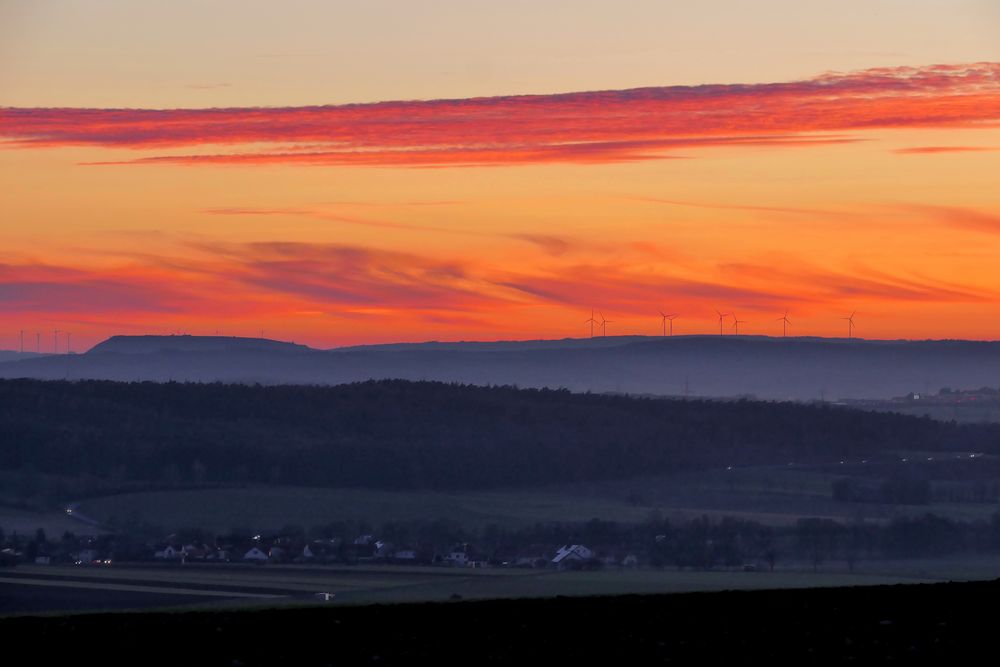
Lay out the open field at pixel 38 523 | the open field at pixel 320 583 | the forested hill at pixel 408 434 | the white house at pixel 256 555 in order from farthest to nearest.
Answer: the forested hill at pixel 408 434, the open field at pixel 38 523, the white house at pixel 256 555, the open field at pixel 320 583

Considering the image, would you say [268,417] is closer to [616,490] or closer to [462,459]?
[462,459]

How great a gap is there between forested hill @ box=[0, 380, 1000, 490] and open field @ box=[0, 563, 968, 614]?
46267 millimetres

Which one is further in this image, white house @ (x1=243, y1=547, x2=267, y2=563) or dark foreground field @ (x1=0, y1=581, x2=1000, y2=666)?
white house @ (x1=243, y1=547, x2=267, y2=563)

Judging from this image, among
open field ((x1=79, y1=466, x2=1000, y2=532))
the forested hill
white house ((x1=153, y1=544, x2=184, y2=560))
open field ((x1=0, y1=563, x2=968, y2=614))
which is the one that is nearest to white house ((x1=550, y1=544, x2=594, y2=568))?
open field ((x1=0, y1=563, x2=968, y2=614))

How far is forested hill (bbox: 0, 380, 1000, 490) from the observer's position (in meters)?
112

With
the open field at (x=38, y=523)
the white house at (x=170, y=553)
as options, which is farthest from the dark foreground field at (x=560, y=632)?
the open field at (x=38, y=523)

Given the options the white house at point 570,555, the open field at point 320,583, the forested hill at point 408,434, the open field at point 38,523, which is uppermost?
the forested hill at point 408,434

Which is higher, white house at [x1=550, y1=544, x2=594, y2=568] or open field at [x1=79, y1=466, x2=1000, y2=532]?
open field at [x1=79, y1=466, x2=1000, y2=532]

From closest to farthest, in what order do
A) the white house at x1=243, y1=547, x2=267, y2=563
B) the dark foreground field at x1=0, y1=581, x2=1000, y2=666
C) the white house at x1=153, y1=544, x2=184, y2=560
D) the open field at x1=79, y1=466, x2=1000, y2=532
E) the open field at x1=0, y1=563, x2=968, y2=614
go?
1. the dark foreground field at x1=0, y1=581, x2=1000, y2=666
2. the open field at x1=0, y1=563, x2=968, y2=614
3. the white house at x1=243, y1=547, x2=267, y2=563
4. the white house at x1=153, y1=544, x2=184, y2=560
5. the open field at x1=79, y1=466, x2=1000, y2=532

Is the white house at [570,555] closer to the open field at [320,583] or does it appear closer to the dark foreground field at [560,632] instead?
the open field at [320,583]

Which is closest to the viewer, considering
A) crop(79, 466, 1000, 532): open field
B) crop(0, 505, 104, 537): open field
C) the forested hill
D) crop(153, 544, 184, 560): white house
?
crop(153, 544, 184, 560): white house

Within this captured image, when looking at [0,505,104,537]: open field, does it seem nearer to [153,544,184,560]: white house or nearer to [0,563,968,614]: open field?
[153,544,184,560]: white house

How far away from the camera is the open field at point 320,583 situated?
4327cm

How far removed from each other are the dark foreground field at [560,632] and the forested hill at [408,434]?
87042mm
